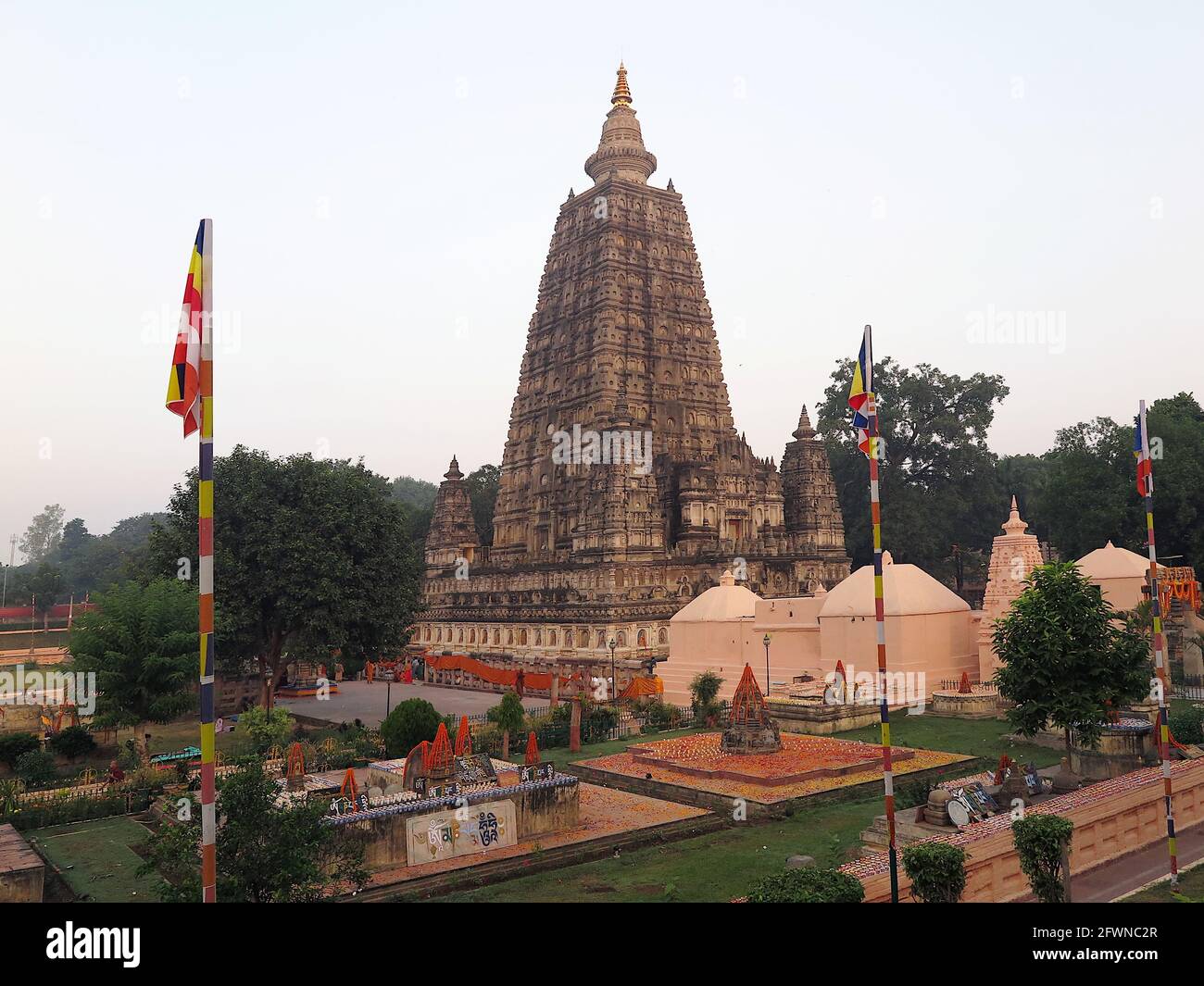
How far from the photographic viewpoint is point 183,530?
3659 centimetres

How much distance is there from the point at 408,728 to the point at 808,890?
17.8 metres

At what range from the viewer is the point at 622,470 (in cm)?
5050

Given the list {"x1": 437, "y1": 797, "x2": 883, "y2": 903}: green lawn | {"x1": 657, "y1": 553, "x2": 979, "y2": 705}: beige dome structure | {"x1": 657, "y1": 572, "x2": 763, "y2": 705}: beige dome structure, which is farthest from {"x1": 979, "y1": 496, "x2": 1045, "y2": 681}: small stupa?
{"x1": 437, "y1": 797, "x2": 883, "y2": 903}: green lawn

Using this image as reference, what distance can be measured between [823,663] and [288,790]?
23272 millimetres

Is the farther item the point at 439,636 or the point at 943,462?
the point at 943,462

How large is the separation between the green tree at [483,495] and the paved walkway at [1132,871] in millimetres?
70327

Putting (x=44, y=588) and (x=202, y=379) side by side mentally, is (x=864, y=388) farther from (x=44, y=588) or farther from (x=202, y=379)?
(x=44, y=588)

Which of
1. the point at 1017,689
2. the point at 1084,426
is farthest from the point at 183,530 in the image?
the point at 1084,426

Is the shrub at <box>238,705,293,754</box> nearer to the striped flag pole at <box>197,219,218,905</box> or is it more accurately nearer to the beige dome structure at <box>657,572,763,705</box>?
the striped flag pole at <box>197,219,218,905</box>

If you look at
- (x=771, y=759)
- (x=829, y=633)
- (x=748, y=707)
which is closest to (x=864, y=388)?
(x=771, y=759)

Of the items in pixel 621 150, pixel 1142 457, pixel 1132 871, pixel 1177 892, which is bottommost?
pixel 1132 871
